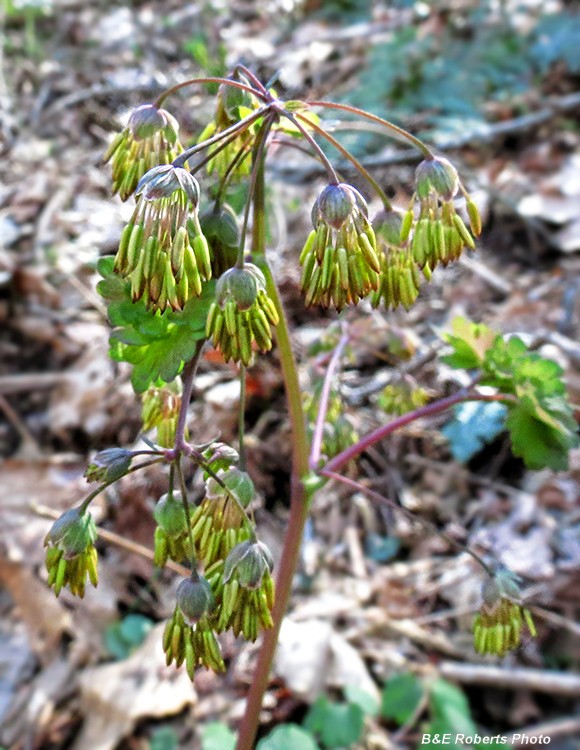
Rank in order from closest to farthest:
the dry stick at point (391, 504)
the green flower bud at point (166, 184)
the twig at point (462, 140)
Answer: the green flower bud at point (166, 184) → the dry stick at point (391, 504) → the twig at point (462, 140)

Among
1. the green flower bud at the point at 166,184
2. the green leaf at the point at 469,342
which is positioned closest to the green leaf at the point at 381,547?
the green leaf at the point at 469,342

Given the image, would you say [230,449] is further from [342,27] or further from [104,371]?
[342,27]

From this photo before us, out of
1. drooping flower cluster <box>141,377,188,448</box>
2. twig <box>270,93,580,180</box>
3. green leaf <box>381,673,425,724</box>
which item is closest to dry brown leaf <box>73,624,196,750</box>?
green leaf <box>381,673,425,724</box>

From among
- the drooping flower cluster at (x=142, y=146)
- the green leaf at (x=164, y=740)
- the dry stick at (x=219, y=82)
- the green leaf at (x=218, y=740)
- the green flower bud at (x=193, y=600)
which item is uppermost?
the dry stick at (x=219, y=82)

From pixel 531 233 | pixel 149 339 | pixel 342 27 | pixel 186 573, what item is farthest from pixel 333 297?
pixel 342 27

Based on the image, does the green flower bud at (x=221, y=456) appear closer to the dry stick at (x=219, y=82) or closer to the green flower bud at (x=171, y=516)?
the green flower bud at (x=171, y=516)

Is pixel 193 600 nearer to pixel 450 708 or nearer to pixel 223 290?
pixel 223 290

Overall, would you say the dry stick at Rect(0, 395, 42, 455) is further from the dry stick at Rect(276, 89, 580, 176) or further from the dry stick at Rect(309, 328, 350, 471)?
the dry stick at Rect(276, 89, 580, 176)
